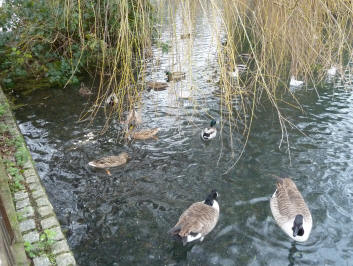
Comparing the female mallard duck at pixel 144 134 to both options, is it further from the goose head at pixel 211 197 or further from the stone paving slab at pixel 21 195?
the stone paving slab at pixel 21 195

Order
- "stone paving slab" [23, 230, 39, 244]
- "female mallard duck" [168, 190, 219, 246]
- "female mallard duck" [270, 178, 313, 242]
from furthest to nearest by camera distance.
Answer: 1. "female mallard duck" [270, 178, 313, 242]
2. "female mallard duck" [168, 190, 219, 246]
3. "stone paving slab" [23, 230, 39, 244]

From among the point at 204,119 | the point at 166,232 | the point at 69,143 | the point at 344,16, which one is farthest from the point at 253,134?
the point at 344,16

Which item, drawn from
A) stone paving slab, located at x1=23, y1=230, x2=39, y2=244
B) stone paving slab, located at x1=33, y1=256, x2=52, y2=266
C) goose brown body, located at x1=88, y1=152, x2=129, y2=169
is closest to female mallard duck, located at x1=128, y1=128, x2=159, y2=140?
goose brown body, located at x1=88, y1=152, x2=129, y2=169

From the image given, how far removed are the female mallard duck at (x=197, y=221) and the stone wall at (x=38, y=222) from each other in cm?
127

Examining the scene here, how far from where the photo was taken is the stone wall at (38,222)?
10.9 feet

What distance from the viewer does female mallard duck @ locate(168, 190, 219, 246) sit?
3869 millimetres

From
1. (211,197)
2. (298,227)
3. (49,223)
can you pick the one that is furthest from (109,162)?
(298,227)

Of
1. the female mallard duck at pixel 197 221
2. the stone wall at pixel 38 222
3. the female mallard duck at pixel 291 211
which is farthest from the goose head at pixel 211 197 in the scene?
the stone wall at pixel 38 222

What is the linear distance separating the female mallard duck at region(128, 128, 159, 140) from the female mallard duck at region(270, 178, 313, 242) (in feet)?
8.79

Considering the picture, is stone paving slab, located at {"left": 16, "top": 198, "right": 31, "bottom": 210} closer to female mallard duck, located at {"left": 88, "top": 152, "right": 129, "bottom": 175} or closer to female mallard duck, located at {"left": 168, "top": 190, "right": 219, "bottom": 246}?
female mallard duck, located at {"left": 88, "top": 152, "right": 129, "bottom": 175}

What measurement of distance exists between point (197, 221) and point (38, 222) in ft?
6.31

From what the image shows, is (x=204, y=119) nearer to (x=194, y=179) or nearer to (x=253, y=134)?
(x=253, y=134)

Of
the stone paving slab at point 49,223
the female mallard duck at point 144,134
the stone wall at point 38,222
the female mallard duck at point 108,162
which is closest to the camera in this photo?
the stone wall at point 38,222

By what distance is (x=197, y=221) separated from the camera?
3.99 metres
